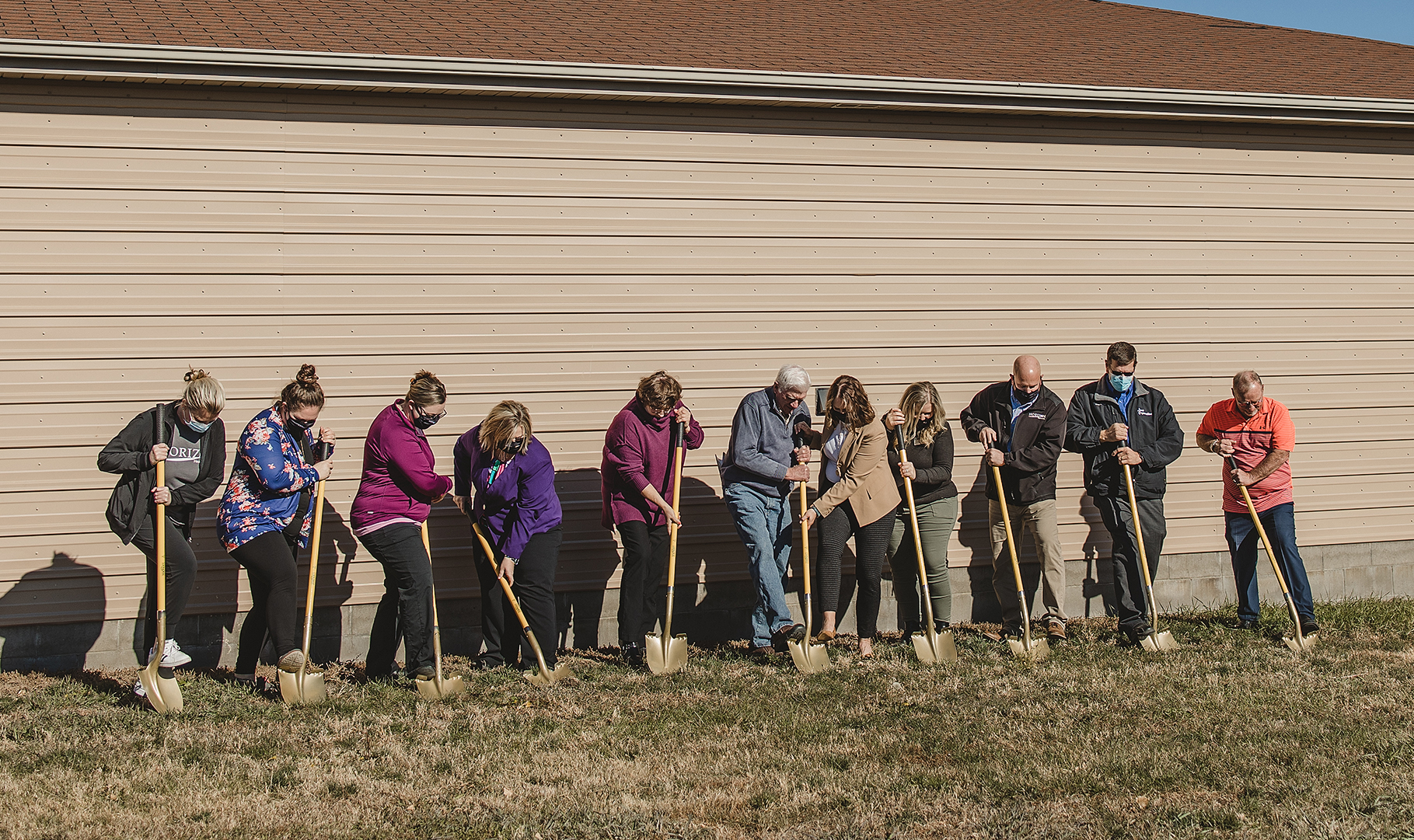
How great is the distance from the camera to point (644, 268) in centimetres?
796

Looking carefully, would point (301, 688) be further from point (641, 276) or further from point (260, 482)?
point (641, 276)

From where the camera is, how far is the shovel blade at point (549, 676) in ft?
22.1

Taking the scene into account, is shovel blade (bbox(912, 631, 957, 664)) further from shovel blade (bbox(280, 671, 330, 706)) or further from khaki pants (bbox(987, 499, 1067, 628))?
shovel blade (bbox(280, 671, 330, 706))

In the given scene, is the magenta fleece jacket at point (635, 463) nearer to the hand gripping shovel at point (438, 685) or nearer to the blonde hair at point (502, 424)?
the blonde hair at point (502, 424)

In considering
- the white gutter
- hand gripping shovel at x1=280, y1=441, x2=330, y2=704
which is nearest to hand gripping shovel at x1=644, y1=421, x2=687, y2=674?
hand gripping shovel at x1=280, y1=441, x2=330, y2=704

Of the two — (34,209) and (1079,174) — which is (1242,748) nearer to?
(1079,174)

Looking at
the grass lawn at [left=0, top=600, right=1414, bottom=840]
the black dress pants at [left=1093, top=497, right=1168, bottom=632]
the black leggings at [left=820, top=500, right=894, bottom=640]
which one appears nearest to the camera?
the grass lawn at [left=0, top=600, right=1414, bottom=840]

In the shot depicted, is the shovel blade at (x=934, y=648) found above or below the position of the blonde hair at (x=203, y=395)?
below

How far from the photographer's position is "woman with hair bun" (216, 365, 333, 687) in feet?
20.8

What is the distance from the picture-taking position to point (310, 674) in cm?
647

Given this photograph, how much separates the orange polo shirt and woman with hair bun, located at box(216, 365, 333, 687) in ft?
19.6

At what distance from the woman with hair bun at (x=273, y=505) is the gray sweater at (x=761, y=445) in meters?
2.58

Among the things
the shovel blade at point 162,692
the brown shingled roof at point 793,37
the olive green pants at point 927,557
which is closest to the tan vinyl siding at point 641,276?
the brown shingled roof at point 793,37

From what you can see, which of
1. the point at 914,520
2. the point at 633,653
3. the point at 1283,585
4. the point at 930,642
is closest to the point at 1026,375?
the point at 914,520
